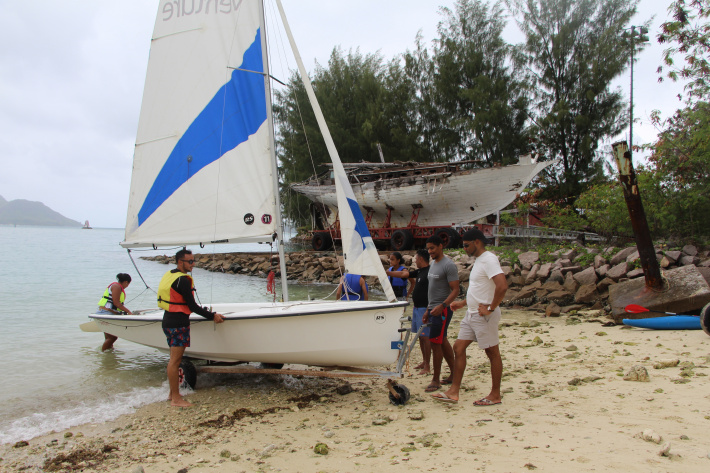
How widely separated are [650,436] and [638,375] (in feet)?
5.87

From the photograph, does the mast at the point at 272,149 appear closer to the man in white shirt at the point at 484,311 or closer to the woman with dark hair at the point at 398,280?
the woman with dark hair at the point at 398,280

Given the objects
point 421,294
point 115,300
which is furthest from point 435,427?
point 115,300

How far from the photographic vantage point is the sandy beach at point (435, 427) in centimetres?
364

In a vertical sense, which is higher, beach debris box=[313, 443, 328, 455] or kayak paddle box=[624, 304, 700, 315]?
kayak paddle box=[624, 304, 700, 315]

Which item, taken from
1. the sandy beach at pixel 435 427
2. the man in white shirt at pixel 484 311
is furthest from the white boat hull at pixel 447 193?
the man in white shirt at pixel 484 311

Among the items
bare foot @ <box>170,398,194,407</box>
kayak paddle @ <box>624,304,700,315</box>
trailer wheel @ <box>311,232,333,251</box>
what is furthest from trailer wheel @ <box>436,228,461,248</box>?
bare foot @ <box>170,398,194,407</box>

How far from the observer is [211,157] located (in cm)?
694

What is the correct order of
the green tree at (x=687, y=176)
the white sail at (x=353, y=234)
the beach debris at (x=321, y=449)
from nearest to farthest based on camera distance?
1. the beach debris at (x=321, y=449)
2. the white sail at (x=353, y=234)
3. the green tree at (x=687, y=176)

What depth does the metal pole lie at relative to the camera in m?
8.64

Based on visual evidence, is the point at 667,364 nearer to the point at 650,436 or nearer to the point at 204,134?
the point at 650,436

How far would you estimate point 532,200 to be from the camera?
2583cm

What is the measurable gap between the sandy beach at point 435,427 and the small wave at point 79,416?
0.26 metres

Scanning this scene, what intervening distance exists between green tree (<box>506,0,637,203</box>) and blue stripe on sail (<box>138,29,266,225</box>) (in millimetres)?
21473

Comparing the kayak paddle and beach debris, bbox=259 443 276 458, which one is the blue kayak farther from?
beach debris, bbox=259 443 276 458
